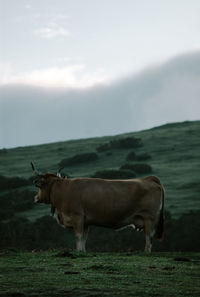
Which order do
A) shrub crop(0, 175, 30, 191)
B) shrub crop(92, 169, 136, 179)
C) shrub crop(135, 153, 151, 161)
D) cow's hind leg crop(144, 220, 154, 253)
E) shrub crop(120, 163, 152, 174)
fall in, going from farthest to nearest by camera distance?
1. shrub crop(135, 153, 151, 161)
2. shrub crop(120, 163, 152, 174)
3. shrub crop(0, 175, 30, 191)
4. shrub crop(92, 169, 136, 179)
5. cow's hind leg crop(144, 220, 154, 253)

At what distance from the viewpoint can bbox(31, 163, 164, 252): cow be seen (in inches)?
658

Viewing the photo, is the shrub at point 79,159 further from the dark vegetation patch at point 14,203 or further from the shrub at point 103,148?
the dark vegetation patch at point 14,203

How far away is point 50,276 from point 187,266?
3166 mm

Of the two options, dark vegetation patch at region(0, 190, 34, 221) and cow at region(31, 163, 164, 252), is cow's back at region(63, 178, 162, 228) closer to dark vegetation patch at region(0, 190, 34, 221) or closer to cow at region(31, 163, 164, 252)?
cow at region(31, 163, 164, 252)

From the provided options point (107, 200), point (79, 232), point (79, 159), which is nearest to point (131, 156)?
point (79, 159)

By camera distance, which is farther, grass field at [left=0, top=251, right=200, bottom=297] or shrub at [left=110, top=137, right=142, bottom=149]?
shrub at [left=110, top=137, right=142, bottom=149]

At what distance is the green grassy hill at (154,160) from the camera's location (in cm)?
3672

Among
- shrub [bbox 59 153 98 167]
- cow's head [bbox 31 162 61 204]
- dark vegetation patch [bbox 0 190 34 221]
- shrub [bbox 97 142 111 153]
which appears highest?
shrub [bbox 97 142 111 153]

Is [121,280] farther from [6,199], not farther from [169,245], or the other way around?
[6,199]

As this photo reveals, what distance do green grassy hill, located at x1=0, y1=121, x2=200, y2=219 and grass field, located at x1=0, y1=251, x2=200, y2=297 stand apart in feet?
62.0

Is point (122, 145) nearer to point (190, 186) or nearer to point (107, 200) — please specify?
point (190, 186)

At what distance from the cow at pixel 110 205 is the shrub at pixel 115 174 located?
1026 inches

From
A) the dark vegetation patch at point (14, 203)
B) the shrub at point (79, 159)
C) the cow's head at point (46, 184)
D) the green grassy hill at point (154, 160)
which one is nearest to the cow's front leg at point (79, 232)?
the cow's head at point (46, 184)

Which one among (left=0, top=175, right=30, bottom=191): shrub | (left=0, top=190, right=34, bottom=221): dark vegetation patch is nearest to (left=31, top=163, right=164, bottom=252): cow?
(left=0, top=190, right=34, bottom=221): dark vegetation patch
